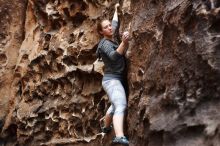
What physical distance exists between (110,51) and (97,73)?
1198 mm

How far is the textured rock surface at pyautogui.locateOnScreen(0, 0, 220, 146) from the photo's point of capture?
3.72 m

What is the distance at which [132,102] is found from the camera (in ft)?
15.4

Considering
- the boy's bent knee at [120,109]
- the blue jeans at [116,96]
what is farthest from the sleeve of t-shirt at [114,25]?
the boy's bent knee at [120,109]

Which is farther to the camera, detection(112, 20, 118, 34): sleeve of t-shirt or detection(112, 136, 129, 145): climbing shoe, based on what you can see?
detection(112, 20, 118, 34): sleeve of t-shirt

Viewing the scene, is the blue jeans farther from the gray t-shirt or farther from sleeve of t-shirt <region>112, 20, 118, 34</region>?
sleeve of t-shirt <region>112, 20, 118, 34</region>

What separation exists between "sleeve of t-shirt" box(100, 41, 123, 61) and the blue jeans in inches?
9.3

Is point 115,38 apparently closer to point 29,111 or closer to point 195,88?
point 195,88

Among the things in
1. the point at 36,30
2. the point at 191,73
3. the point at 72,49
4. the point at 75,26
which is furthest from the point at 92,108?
the point at 191,73

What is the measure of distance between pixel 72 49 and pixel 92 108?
2.99ft

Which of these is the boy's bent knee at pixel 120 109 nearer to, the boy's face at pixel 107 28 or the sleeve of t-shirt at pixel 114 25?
the boy's face at pixel 107 28

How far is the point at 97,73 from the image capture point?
6.10 metres

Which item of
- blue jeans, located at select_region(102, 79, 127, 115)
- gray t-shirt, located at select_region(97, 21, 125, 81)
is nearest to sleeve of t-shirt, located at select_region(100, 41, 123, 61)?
gray t-shirt, located at select_region(97, 21, 125, 81)

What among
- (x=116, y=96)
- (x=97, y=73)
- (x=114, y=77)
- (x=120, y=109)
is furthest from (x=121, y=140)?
(x=97, y=73)

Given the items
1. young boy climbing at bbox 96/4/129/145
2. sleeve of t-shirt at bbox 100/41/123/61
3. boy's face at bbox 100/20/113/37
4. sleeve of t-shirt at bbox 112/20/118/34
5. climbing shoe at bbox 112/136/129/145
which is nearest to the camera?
climbing shoe at bbox 112/136/129/145
